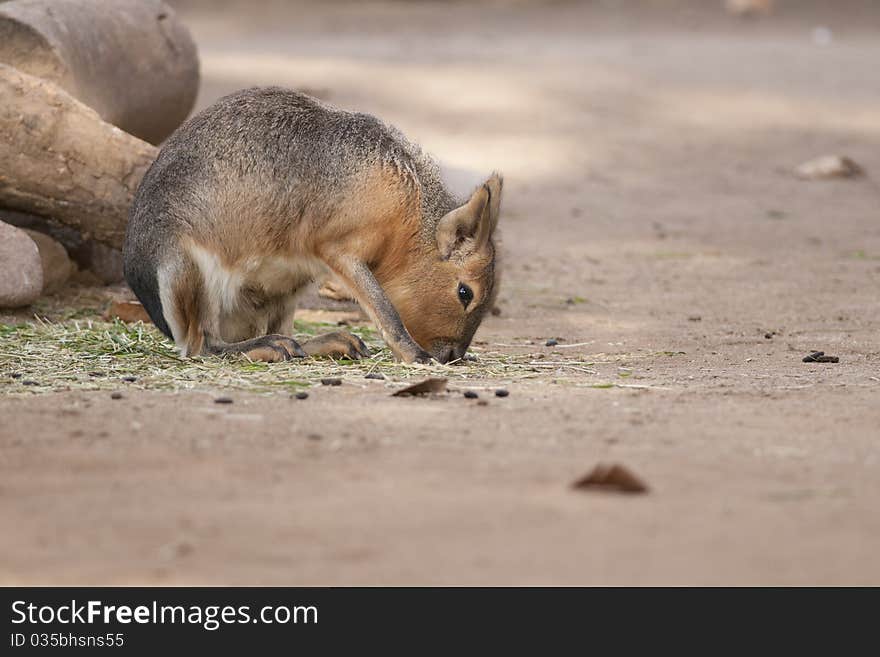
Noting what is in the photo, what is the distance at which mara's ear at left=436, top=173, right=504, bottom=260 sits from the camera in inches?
208

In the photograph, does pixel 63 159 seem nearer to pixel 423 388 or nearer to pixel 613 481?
pixel 423 388

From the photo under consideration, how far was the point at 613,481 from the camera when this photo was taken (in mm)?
3080

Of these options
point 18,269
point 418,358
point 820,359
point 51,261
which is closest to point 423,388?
point 418,358

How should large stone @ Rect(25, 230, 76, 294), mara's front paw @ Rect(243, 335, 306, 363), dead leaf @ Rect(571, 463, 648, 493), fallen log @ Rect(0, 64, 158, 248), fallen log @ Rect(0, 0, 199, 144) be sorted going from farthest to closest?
fallen log @ Rect(0, 0, 199, 144) < large stone @ Rect(25, 230, 76, 294) < fallen log @ Rect(0, 64, 158, 248) < mara's front paw @ Rect(243, 335, 306, 363) < dead leaf @ Rect(571, 463, 648, 493)

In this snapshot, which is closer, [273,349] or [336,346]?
[273,349]

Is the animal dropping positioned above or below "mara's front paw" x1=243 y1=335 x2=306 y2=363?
above

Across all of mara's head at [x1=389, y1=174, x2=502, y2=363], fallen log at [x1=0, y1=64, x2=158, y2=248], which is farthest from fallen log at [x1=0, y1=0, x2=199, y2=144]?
mara's head at [x1=389, y1=174, x2=502, y2=363]

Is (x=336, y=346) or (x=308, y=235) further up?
(x=308, y=235)

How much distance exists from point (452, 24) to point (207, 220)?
47.7 feet

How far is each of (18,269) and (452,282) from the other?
2.21m

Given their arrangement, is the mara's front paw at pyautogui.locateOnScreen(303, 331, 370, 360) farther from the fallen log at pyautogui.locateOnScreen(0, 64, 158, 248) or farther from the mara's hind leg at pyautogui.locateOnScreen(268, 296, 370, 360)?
the fallen log at pyautogui.locateOnScreen(0, 64, 158, 248)

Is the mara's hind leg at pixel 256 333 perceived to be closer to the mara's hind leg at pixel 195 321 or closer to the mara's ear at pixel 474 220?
the mara's hind leg at pixel 195 321

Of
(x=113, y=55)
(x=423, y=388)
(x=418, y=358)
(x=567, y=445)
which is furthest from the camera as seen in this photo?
(x=113, y=55)

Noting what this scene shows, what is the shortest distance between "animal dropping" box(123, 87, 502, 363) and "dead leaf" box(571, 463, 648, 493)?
2.15 metres
